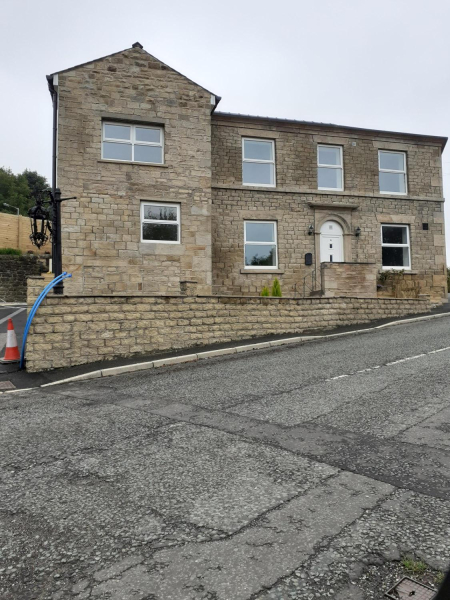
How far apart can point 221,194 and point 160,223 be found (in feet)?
10.2

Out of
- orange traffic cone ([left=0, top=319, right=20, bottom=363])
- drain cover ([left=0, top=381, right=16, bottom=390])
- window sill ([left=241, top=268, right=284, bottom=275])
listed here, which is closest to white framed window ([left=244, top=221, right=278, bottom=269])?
window sill ([left=241, top=268, right=284, bottom=275])

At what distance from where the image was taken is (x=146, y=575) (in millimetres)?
2314

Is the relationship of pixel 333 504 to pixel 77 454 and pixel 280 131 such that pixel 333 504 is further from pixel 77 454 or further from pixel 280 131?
pixel 280 131

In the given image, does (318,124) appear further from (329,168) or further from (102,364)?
(102,364)

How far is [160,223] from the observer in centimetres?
1505

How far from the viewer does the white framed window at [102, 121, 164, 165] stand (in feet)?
49.1

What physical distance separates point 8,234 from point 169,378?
30605 mm

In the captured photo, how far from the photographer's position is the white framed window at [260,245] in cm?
1711

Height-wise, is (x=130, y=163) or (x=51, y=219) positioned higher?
(x=130, y=163)

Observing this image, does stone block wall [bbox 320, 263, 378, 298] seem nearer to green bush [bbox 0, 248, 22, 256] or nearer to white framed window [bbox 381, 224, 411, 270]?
white framed window [bbox 381, 224, 411, 270]

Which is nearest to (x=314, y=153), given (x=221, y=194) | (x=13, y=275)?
(x=221, y=194)

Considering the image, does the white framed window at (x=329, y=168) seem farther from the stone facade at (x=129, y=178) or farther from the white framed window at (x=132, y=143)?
the white framed window at (x=132, y=143)

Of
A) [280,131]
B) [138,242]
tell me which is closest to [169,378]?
[138,242]

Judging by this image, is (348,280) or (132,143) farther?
(132,143)
